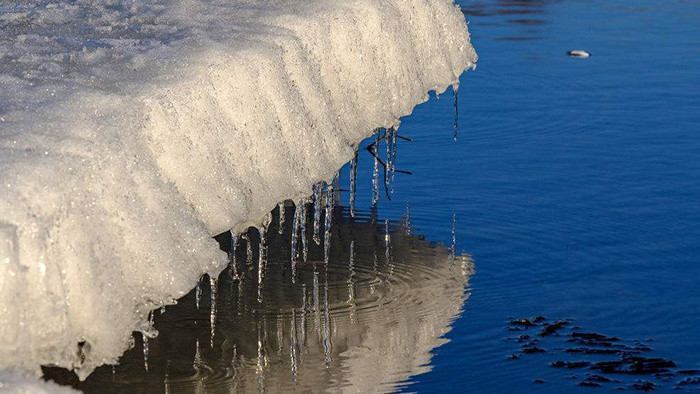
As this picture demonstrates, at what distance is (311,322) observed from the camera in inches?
285

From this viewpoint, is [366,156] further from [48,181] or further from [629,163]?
[48,181]

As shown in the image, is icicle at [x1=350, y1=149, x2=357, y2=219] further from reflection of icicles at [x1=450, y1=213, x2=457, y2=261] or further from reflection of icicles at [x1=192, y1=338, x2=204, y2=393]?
reflection of icicles at [x1=192, y1=338, x2=204, y2=393]

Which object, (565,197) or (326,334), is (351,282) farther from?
(565,197)

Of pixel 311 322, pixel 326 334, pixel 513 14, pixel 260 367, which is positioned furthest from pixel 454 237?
pixel 513 14

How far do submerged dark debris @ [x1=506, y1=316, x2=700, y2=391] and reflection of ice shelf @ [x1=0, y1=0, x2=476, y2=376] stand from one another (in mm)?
1414

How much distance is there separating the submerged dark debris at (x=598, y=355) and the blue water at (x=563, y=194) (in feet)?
0.20

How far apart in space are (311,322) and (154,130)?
2.34 meters

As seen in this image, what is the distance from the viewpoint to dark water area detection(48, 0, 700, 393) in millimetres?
6457

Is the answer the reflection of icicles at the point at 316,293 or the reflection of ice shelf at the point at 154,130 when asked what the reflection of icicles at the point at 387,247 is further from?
the reflection of ice shelf at the point at 154,130

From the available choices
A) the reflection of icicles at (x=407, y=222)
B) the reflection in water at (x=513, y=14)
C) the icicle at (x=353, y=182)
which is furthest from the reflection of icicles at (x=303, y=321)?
the reflection in water at (x=513, y=14)

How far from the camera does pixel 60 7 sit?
7.58 m

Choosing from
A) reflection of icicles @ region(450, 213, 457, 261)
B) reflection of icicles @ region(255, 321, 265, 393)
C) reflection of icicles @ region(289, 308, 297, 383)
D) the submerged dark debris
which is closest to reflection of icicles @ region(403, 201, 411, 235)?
reflection of icicles @ region(450, 213, 457, 261)

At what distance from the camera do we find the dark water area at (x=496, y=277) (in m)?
6.46

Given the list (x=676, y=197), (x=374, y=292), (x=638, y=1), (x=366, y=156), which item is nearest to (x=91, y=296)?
(x=374, y=292)
